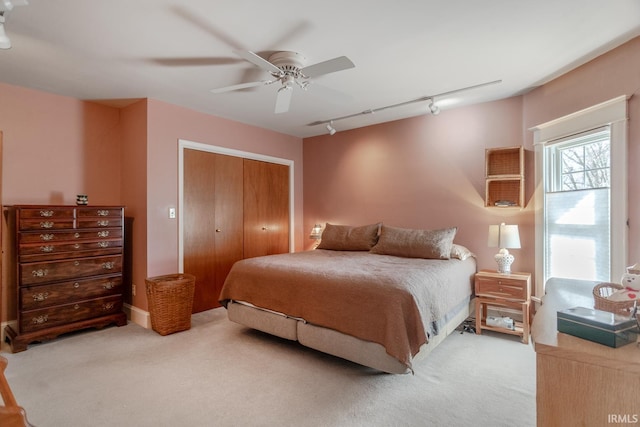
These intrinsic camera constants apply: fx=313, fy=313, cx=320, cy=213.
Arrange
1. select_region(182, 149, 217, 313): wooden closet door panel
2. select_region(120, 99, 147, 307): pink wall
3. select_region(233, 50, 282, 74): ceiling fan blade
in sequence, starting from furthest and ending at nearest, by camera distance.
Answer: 1. select_region(182, 149, 217, 313): wooden closet door panel
2. select_region(120, 99, 147, 307): pink wall
3. select_region(233, 50, 282, 74): ceiling fan blade

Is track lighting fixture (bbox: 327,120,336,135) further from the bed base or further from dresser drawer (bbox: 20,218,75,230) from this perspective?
dresser drawer (bbox: 20,218,75,230)

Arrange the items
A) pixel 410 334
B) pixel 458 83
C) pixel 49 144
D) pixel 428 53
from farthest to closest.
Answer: pixel 49 144 < pixel 458 83 < pixel 428 53 < pixel 410 334

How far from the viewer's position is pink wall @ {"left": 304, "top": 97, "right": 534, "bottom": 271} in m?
3.50

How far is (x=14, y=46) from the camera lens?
90.8 inches

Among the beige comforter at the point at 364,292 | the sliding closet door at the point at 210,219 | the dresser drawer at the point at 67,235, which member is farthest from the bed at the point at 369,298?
the dresser drawer at the point at 67,235

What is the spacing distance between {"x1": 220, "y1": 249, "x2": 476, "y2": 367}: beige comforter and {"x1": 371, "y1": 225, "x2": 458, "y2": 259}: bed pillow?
0.14 metres

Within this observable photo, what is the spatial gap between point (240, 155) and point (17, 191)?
2.35m

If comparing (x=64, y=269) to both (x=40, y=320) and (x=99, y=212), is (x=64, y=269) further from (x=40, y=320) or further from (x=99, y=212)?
(x=99, y=212)

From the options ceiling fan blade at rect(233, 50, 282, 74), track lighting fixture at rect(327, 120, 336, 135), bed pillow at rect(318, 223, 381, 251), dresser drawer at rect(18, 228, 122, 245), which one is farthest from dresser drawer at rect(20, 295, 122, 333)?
track lighting fixture at rect(327, 120, 336, 135)

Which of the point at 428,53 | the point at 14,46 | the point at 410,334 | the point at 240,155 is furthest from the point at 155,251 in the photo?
the point at 428,53

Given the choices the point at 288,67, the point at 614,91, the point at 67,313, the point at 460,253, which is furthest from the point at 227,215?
the point at 614,91

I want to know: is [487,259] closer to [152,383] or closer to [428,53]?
[428,53]

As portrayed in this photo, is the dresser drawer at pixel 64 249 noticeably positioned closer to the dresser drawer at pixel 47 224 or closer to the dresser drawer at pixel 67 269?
the dresser drawer at pixel 67 269

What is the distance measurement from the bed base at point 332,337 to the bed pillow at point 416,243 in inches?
23.5
